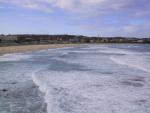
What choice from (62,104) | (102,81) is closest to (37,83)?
(102,81)

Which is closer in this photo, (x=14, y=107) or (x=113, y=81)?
(x=14, y=107)

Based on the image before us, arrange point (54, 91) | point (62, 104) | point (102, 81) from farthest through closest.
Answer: point (102, 81), point (54, 91), point (62, 104)

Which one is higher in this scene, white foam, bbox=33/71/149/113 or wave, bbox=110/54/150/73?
white foam, bbox=33/71/149/113

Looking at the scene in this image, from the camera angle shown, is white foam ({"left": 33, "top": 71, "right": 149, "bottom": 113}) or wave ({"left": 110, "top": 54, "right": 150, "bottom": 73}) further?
wave ({"left": 110, "top": 54, "right": 150, "bottom": 73})

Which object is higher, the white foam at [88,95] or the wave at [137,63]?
the white foam at [88,95]

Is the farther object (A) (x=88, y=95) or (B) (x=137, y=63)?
(B) (x=137, y=63)

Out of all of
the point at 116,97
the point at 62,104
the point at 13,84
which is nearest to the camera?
the point at 62,104

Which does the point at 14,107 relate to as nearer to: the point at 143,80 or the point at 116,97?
the point at 116,97

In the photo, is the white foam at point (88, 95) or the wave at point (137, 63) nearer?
the white foam at point (88, 95)

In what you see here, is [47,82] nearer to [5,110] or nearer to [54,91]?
[54,91]

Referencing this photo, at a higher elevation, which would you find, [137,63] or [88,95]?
[88,95]
